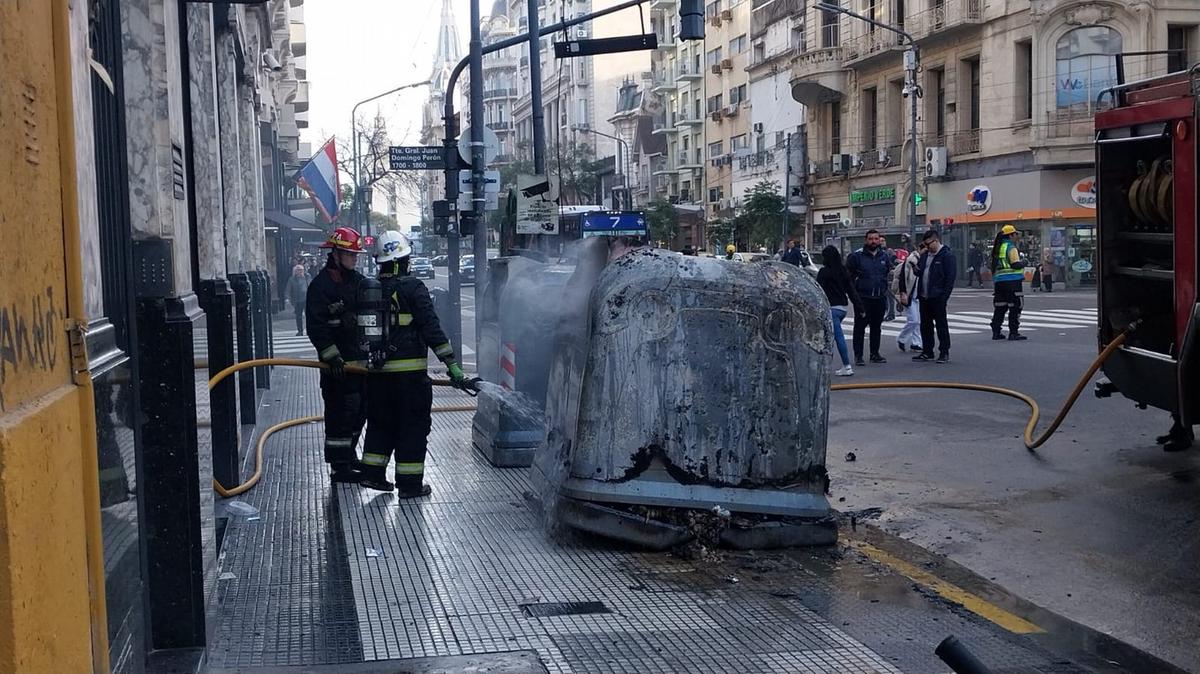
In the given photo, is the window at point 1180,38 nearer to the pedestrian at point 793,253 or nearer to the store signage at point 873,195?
the store signage at point 873,195

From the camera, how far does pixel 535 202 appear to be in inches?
623

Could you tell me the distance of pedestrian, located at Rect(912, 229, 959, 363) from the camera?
617 inches

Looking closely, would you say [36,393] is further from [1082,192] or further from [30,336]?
[1082,192]

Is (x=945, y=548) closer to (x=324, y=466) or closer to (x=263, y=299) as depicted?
(x=324, y=466)

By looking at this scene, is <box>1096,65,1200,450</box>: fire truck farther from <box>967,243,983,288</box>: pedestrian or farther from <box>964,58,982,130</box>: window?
<box>964,58,982,130</box>: window

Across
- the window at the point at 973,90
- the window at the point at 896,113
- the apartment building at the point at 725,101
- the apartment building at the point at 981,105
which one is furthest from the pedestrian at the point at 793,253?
the apartment building at the point at 725,101

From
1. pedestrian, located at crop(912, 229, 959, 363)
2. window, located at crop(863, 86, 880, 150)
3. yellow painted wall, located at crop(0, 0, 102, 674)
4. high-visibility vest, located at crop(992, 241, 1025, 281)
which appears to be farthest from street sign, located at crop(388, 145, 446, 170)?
window, located at crop(863, 86, 880, 150)

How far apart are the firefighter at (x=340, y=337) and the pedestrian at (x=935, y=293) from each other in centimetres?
946

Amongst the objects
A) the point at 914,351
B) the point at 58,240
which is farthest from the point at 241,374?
the point at 914,351

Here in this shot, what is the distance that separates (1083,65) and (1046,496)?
35779mm

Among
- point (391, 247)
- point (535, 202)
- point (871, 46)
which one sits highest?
point (871, 46)

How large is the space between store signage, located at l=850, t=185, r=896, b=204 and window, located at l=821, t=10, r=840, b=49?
706 cm

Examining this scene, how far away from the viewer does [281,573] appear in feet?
20.0

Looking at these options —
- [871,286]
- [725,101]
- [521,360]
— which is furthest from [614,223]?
[725,101]
